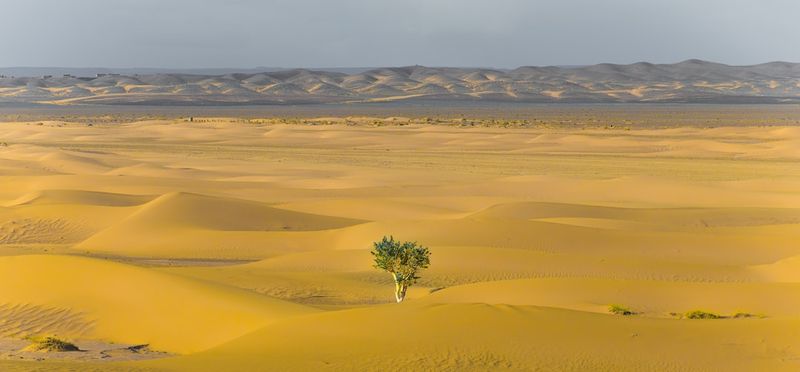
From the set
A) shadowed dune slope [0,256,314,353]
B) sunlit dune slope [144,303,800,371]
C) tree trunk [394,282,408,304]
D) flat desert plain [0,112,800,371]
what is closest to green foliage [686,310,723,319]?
flat desert plain [0,112,800,371]

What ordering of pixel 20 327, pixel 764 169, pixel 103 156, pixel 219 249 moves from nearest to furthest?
pixel 20 327 < pixel 219 249 < pixel 764 169 < pixel 103 156

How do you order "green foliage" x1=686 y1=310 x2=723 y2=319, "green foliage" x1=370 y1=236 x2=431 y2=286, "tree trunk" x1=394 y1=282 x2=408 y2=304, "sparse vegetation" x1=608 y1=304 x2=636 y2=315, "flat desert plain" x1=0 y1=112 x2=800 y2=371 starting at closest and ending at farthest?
1. "flat desert plain" x1=0 y1=112 x2=800 y2=371
2. "green foliage" x1=686 y1=310 x2=723 y2=319
3. "sparse vegetation" x1=608 y1=304 x2=636 y2=315
4. "green foliage" x1=370 y1=236 x2=431 y2=286
5. "tree trunk" x1=394 y1=282 x2=408 y2=304

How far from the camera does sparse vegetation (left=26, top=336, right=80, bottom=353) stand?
12.4 meters

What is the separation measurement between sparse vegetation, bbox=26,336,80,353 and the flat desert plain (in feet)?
0.80

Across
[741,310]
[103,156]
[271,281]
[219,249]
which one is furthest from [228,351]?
[103,156]

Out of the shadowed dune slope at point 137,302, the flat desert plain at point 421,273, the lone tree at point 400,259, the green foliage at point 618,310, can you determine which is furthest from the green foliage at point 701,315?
the shadowed dune slope at point 137,302

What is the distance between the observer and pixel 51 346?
12398 mm

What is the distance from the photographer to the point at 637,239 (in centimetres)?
2475

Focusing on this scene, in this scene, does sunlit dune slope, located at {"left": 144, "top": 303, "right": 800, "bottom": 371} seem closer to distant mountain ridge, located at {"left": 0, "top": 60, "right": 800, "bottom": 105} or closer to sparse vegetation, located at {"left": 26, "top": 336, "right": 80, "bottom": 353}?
sparse vegetation, located at {"left": 26, "top": 336, "right": 80, "bottom": 353}

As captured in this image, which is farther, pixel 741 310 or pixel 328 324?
pixel 741 310

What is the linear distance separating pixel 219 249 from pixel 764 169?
30.5 metres

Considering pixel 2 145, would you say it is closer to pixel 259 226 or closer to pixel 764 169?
pixel 259 226

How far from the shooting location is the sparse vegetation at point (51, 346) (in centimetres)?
1238

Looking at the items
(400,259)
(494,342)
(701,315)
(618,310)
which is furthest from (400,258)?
(494,342)
